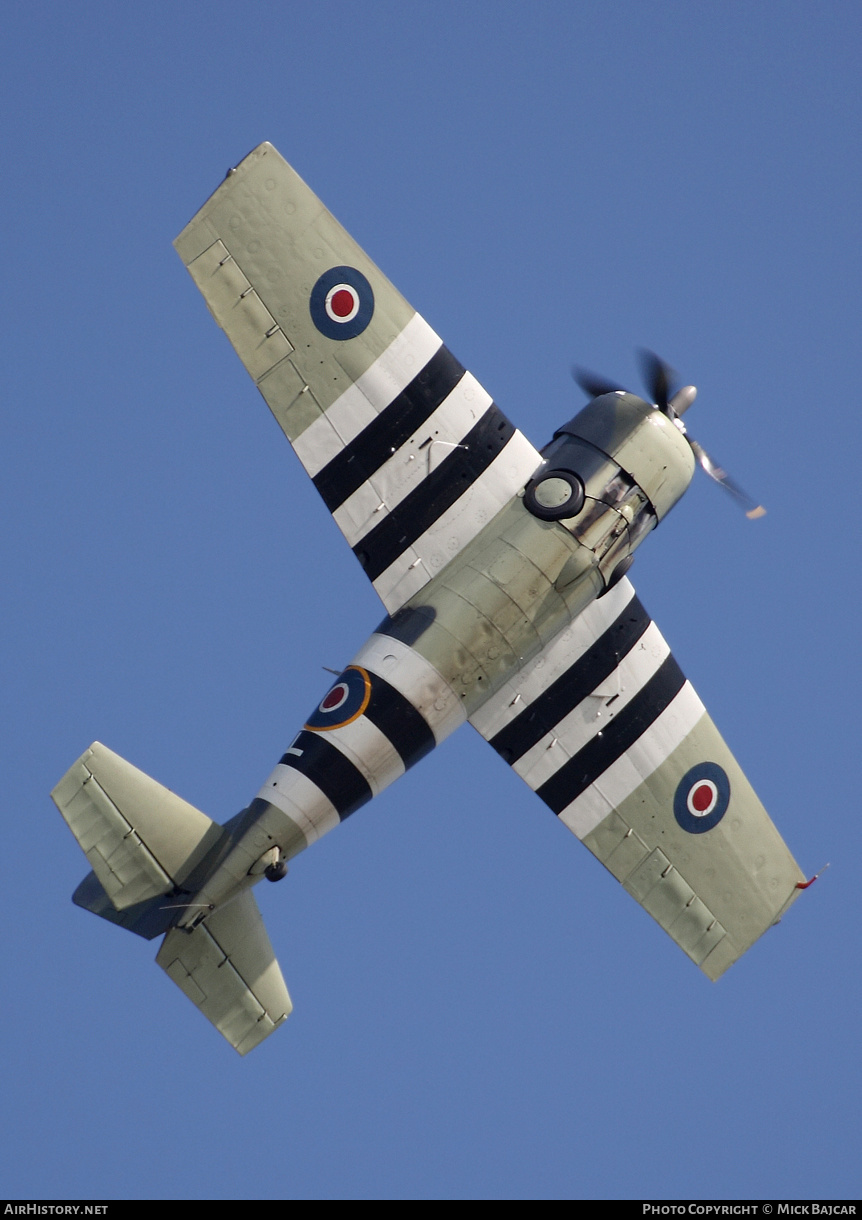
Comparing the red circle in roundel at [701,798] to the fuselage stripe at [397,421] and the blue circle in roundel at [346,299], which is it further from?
the blue circle in roundel at [346,299]

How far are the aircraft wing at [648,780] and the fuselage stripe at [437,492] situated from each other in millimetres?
2091

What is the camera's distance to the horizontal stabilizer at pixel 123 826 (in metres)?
17.5

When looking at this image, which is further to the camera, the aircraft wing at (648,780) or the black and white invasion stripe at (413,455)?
the aircraft wing at (648,780)

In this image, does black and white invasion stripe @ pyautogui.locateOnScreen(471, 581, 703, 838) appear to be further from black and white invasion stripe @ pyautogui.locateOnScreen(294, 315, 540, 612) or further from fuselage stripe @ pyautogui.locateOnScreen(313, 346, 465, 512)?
fuselage stripe @ pyautogui.locateOnScreen(313, 346, 465, 512)

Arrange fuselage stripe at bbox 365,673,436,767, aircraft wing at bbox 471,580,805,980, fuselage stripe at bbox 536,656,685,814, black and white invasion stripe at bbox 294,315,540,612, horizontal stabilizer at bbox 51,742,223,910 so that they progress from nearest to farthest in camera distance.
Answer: horizontal stabilizer at bbox 51,742,223,910 → fuselage stripe at bbox 365,673,436,767 → black and white invasion stripe at bbox 294,315,540,612 → aircraft wing at bbox 471,580,805,980 → fuselage stripe at bbox 536,656,685,814

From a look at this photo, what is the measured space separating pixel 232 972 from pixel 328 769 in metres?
2.44

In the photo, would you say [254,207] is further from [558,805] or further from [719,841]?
[719,841]

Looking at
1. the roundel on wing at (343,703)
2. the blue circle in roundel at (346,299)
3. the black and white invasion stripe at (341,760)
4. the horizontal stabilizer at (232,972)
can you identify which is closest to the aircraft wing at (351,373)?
the blue circle in roundel at (346,299)

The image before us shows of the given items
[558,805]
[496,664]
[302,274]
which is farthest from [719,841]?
[302,274]

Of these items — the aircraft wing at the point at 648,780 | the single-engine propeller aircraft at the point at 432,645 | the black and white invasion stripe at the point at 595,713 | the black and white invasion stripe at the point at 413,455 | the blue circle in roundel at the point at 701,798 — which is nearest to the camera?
the single-engine propeller aircraft at the point at 432,645

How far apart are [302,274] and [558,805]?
688 cm

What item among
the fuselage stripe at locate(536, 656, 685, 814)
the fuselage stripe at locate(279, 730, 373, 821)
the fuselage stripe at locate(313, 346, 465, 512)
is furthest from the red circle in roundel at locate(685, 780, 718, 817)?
the fuselage stripe at locate(313, 346, 465, 512)

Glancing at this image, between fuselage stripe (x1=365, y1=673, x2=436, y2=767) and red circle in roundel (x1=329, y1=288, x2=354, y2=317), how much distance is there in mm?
4188

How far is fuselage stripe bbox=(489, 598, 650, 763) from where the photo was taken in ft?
63.2
